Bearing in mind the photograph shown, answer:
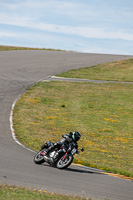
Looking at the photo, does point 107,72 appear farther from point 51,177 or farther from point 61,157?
point 51,177

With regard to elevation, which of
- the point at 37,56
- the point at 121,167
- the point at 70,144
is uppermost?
the point at 37,56

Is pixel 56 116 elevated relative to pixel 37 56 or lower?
lower

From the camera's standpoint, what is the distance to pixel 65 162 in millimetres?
13070

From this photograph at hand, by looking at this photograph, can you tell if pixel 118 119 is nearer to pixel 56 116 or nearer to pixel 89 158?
pixel 56 116

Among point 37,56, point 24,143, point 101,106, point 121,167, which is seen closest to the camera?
point 121,167

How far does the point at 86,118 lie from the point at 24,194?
1817cm

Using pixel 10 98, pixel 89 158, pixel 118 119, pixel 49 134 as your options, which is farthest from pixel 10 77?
pixel 89 158

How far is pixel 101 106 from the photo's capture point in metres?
31.5

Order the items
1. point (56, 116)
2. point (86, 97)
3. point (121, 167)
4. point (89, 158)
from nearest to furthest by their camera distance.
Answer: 1. point (121, 167)
2. point (89, 158)
3. point (56, 116)
4. point (86, 97)

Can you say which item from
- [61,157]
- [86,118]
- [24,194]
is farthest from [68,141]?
[86,118]

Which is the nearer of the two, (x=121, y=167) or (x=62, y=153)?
(x=62, y=153)

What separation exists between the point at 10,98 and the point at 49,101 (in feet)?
A: 11.7

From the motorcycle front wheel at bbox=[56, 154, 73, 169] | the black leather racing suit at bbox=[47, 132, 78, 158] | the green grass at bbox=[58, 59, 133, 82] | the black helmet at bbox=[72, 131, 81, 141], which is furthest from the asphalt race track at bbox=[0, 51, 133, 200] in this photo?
the green grass at bbox=[58, 59, 133, 82]

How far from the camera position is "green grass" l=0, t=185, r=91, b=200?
8578 mm
